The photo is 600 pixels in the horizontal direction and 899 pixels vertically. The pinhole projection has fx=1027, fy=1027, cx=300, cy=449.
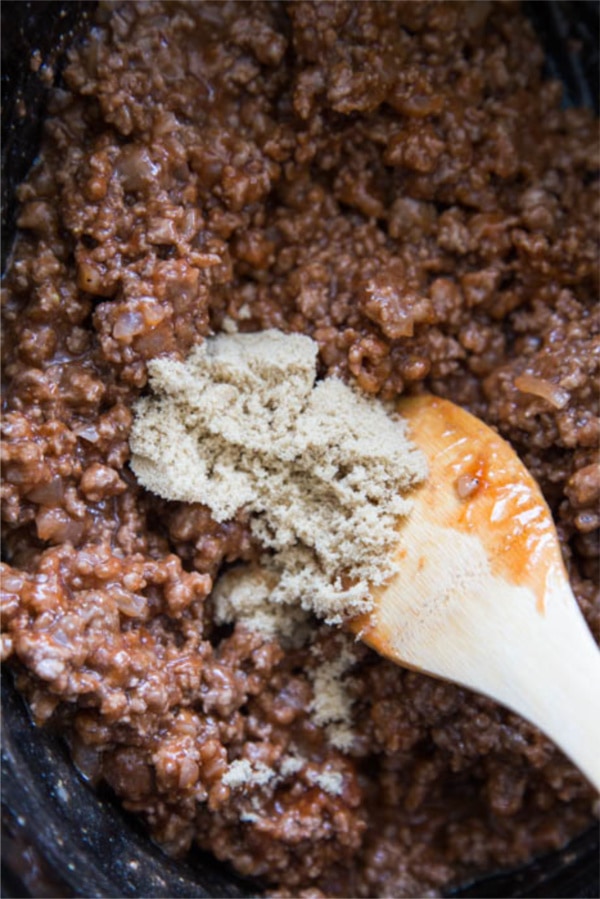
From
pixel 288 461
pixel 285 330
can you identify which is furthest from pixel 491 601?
pixel 285 330

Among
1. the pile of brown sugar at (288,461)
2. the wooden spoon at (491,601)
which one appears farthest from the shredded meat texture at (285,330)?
the wooden spoon at (491,601)

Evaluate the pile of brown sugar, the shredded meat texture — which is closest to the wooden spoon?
the pile of brown sugar

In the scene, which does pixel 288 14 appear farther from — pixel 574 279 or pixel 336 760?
pixel 336 760

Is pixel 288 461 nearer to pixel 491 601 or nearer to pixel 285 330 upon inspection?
pixel 285 330

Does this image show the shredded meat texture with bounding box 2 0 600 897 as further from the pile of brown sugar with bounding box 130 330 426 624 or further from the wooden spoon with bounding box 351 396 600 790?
the wooden spoon with bounding box 351 396 600 790

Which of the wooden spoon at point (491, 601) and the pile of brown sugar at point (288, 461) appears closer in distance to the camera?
the wooden spoon at point (491, 601)

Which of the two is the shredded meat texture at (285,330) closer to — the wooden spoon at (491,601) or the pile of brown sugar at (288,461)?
the pile of brown sugar at (288,461)

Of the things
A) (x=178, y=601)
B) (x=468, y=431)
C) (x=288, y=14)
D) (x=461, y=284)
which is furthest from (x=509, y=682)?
(x=288, y=14)
